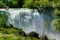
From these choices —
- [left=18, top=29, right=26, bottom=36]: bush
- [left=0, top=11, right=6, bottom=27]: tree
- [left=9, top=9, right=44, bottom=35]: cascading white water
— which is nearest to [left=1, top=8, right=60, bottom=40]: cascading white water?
[left=9, top=9, right=44, bottom=35]: cascading white water

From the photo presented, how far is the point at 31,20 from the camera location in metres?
11.6

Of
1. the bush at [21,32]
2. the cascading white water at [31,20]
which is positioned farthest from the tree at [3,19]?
the bush at [21,32]

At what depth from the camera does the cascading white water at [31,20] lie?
10334 mm

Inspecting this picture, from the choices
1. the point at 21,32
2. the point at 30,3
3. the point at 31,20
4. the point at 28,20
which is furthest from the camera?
the point at 30,3

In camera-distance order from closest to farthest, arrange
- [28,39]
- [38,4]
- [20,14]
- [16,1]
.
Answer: [28,39]
[38,4]
[20,14]
[16,1]

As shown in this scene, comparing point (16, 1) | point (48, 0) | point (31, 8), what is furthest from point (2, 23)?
point (16, 1)

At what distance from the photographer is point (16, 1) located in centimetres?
1552

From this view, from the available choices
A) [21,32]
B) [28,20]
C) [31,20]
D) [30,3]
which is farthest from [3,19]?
[30,3]

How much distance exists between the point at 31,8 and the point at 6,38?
3.84 meters

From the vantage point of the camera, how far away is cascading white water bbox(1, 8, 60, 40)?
10.3 metres

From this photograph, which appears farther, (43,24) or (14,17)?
(14,17)

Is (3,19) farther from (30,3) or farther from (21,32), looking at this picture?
(30,3)

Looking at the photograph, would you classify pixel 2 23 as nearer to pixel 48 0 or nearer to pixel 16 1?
pixel 48 0

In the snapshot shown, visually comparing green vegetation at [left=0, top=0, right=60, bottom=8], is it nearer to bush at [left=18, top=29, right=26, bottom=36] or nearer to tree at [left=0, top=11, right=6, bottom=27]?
bush at [left=18, top=29, right=26, bottom=36]
